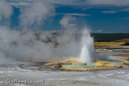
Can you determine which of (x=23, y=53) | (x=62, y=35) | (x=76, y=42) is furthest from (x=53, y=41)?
(x=23, y=53)

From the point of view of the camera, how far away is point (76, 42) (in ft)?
77.5

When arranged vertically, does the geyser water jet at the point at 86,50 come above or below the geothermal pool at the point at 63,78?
above

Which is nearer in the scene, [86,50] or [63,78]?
[63,78]

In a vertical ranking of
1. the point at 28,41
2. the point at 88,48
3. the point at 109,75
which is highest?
the point at 28,41

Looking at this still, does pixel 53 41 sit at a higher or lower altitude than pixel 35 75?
higher

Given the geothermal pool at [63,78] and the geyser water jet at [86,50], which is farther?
the geyser water jet at [86,50]

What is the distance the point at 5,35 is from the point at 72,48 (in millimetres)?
8147

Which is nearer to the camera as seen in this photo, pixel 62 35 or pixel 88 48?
pixel 88 48

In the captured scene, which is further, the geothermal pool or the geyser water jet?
the geyser water jet

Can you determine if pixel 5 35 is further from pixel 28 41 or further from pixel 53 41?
pixel 53 41

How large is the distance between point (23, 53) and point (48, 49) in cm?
292

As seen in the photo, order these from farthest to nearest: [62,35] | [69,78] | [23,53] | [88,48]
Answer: [62,35] < [23,53] < [88,48] < [69,78]

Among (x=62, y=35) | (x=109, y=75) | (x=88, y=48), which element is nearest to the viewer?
(x=109, y=75)

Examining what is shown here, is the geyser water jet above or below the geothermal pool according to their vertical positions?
above
